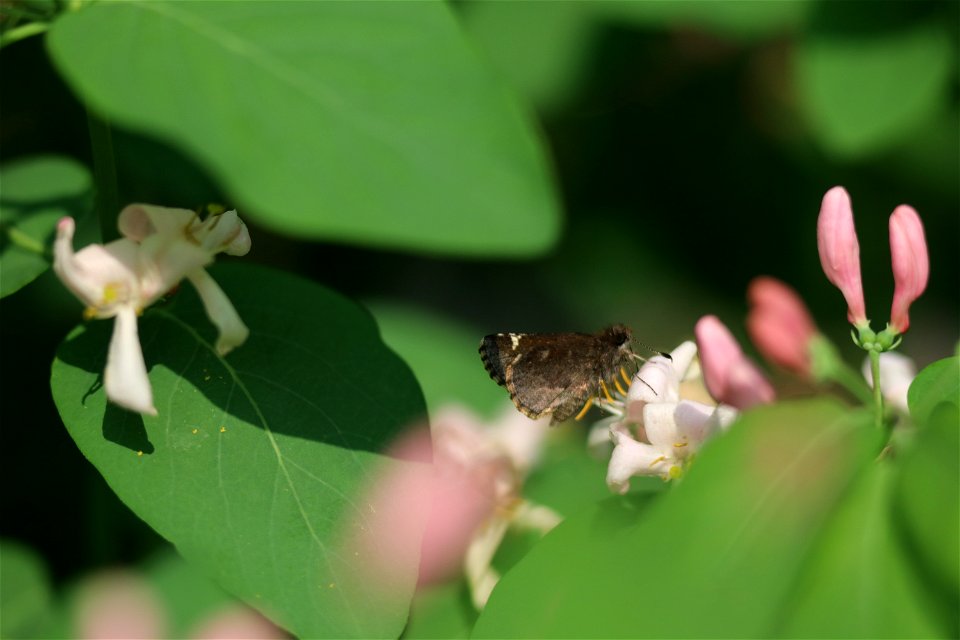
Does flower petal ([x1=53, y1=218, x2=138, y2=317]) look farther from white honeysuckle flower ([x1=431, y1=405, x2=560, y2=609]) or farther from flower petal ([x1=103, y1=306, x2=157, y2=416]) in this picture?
white honeysuckle flower ([x1=431, y1=405, x2=560, y2=609])

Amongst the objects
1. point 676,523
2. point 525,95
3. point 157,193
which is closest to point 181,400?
point 676,523

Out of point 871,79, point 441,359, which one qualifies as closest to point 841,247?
point 871,79

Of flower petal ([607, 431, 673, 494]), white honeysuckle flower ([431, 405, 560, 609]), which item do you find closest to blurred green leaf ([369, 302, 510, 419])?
white honeysuckle flower ([431, 405, 560, 609])

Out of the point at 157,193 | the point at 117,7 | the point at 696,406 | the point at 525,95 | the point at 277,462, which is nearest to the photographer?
the point at 117,7

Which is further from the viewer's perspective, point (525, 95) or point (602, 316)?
point (602, 316)

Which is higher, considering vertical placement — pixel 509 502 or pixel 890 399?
pixel 890 399

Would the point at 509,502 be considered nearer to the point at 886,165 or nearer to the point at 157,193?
the point at 157,193
